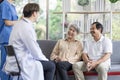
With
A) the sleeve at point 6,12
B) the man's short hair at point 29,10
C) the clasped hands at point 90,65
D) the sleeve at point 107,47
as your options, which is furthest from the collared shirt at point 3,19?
the sleeve at point 107,47

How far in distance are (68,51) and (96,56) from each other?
48 cm

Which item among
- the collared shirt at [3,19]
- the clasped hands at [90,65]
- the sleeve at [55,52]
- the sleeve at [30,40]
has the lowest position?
the clasped hands at [90,65]

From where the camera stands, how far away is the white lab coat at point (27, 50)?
11.6 ft

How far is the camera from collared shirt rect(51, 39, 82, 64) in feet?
15.6

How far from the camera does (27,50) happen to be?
364 cm

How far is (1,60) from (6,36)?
372 mm

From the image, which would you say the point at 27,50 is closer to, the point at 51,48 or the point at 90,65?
the point at 90,65

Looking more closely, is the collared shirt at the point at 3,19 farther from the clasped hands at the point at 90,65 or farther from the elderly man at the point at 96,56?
the clasped hands at the point at 90,65

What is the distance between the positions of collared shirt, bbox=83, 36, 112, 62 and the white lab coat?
4.24 feet

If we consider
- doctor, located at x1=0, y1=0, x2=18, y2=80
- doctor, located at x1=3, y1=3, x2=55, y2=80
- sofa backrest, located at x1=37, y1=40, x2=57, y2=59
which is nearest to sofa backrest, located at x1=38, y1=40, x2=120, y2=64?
sofa backrest, located at x1=37, y1=40, x2=57, y2=59

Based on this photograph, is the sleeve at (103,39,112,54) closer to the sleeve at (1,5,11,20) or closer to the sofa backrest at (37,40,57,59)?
the sofa backrest at (37,40,57,59)

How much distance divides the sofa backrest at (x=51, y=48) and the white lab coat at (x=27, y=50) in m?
1.39

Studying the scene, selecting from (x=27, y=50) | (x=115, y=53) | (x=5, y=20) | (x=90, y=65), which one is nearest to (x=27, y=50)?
(x=27, y=50)

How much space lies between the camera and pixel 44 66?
383cm
